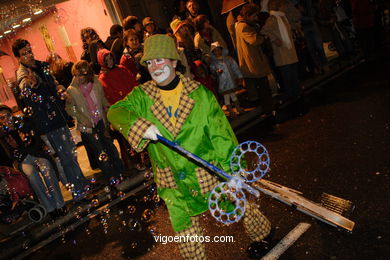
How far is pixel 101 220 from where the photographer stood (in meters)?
5.26

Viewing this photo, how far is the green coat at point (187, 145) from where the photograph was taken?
2982 mm

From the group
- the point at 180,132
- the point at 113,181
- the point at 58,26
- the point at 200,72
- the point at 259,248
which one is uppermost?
the point at 58,26

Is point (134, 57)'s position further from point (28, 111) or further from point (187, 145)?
point (187, 145)

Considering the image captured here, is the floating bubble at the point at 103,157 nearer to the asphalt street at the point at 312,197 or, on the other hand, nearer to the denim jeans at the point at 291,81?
the asphalt street at the point at 312,197

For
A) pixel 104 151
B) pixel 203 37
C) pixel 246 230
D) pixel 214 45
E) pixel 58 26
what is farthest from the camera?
pixel 58 26

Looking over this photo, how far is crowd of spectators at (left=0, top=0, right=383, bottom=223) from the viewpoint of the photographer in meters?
5.55

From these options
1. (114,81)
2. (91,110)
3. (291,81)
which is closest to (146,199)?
(91,110)

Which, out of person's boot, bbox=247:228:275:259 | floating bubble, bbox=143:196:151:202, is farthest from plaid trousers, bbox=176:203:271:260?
floating bubble, bbox=143:196:151:202

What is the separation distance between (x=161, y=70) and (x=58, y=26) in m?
7.96

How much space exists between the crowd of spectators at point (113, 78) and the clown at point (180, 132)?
10.1ft

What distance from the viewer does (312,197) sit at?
4.04 m

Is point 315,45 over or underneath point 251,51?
underneath

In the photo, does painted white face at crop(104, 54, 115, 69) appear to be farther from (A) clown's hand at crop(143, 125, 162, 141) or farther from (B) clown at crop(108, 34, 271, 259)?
(A) clown's hand at crop(143, 125, 162, 141)

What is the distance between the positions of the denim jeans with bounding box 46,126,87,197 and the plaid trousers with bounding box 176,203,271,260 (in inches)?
143
